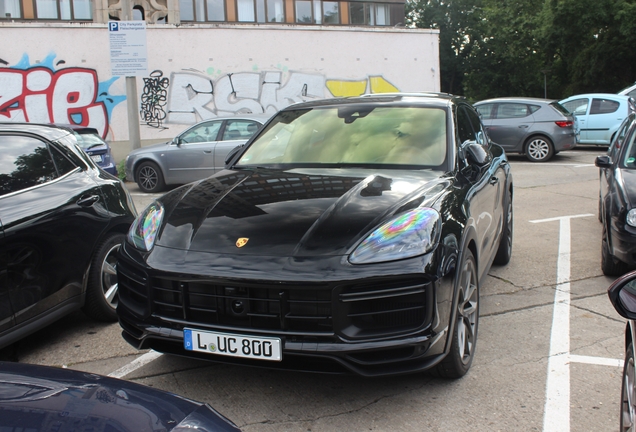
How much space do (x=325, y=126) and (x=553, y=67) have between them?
4175 cm

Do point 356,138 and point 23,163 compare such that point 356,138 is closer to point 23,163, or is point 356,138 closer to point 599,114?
point 23,163

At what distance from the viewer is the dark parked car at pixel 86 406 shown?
163 centimetres

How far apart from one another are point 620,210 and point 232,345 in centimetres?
370

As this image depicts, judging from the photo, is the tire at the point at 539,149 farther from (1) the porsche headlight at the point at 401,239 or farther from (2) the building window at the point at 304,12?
(2) the building window at the point at 304,12

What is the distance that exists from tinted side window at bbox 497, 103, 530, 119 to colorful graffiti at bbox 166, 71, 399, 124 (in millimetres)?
8046

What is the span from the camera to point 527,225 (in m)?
8.11

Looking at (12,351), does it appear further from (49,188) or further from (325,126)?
(325,126)

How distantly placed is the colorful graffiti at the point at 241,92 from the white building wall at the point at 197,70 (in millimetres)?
34

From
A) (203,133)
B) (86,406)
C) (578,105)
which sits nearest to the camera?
(86,406)

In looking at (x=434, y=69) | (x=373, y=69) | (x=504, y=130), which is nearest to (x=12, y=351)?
(x=504, y=130)

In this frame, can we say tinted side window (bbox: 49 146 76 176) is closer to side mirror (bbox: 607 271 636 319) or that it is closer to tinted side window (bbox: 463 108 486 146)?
tinted side window (bbox: 463 108 486 146)

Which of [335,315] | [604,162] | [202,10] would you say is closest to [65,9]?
[202,10]

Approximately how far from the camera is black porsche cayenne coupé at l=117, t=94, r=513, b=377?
2.99 metres

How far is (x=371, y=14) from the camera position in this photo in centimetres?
2823
